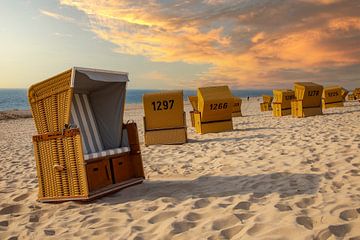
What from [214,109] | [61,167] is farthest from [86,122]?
[214,109]

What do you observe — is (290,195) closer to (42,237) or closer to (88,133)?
(42,237)

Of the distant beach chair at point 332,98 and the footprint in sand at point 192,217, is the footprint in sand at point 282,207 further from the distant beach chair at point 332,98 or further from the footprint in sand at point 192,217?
the distant beach chair at point 332,98

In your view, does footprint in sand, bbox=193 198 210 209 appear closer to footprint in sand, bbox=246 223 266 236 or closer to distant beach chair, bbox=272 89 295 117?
footprint in sand, bbox=246 223 266 236

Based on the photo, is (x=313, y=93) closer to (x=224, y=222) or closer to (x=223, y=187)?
(x=223, y=187)

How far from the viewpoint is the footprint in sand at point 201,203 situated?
482cm

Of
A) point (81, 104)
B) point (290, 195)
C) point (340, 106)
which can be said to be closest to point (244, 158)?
point (290, 195)

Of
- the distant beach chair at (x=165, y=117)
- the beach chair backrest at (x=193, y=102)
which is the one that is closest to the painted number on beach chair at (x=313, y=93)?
the beach chair backrest at (x=193, y=102)

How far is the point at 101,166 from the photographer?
6074 millimetres

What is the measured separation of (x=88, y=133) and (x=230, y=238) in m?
3.85

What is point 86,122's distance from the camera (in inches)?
266

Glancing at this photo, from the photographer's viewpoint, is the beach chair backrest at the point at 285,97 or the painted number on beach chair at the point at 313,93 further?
the beach chair backrest at the point at 285,97

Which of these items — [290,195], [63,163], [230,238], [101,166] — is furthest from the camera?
[101,166]

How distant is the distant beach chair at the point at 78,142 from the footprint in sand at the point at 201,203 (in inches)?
63.7

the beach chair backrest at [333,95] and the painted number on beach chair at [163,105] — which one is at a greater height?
the painted number on beach chair at [163,105]
